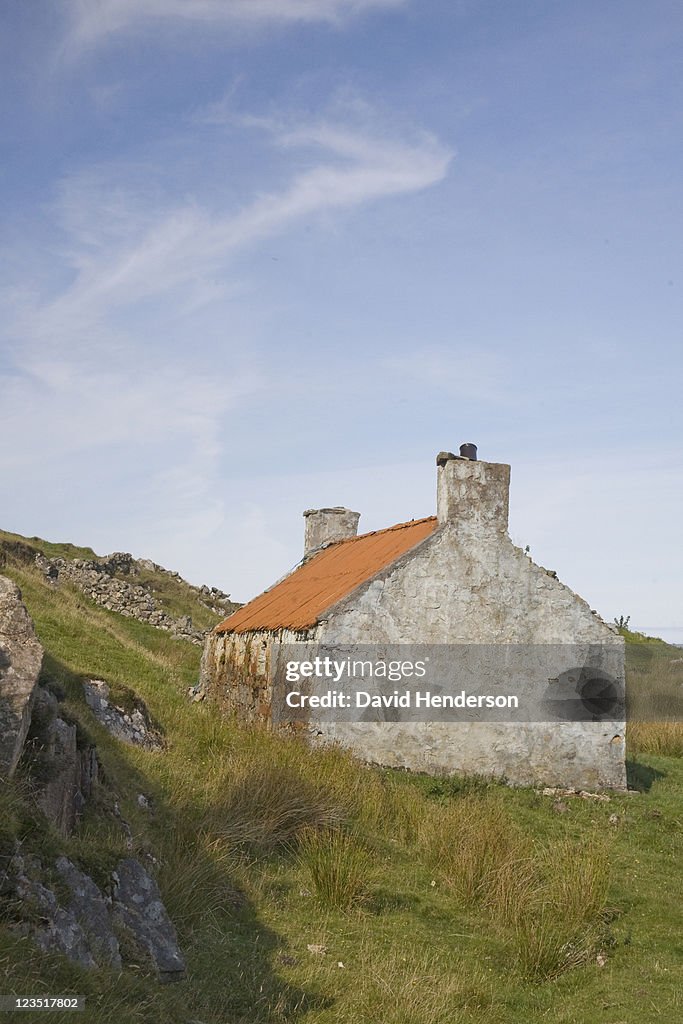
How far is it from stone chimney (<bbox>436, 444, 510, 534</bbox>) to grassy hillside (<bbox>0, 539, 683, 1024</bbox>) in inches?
168

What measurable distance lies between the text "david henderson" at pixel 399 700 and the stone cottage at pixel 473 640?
0.49ft

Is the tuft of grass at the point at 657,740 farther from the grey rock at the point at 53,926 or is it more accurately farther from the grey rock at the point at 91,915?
the grey rock at the point at 53,926

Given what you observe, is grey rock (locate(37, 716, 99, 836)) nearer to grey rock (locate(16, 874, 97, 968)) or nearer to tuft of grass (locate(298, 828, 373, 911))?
grey rock (locate(16, 874, 97, 968))

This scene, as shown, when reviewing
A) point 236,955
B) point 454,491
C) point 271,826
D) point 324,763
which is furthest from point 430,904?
point 454,491

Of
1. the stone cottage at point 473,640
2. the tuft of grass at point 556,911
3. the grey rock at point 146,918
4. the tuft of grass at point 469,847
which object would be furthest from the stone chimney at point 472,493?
A: the grey rock at point 146,918

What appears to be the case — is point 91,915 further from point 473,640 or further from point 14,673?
point 473,640

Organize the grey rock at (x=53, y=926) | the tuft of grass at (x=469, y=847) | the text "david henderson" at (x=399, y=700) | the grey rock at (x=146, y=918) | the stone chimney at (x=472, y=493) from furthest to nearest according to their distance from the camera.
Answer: the stone chimney at (x=472, y=493), the text "david henderson" at (x=399, y=700), the tuft of grass at (x=469, y=847), the grey rock at (x=146, y=918), the grey rock at (x=53, y=926)

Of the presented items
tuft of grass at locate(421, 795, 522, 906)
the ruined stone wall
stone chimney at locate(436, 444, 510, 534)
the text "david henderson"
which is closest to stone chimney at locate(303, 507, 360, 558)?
stone chimney at locate(436, 444, 510, 534)

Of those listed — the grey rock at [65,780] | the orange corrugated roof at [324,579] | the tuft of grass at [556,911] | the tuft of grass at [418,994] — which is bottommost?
the tuft of grass at [418,994]

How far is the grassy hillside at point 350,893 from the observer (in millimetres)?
6117

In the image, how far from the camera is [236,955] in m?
6.92

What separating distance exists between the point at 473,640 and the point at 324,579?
3446 millimetres

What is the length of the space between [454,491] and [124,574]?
25.8 meters

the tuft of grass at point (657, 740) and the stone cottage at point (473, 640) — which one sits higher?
the stone cottage at point (473, 640)
